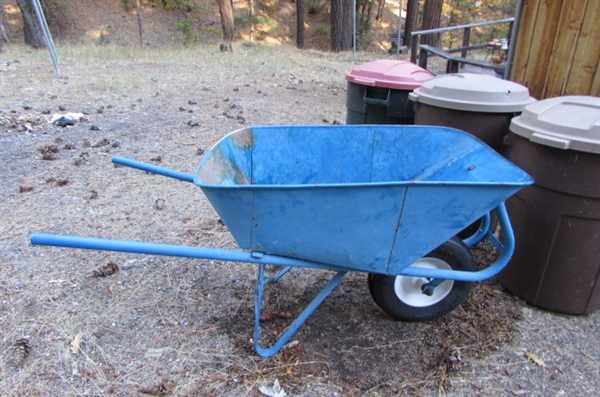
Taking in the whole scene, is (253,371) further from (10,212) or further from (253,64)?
(253,64)

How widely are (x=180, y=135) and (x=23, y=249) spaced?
2692 mm

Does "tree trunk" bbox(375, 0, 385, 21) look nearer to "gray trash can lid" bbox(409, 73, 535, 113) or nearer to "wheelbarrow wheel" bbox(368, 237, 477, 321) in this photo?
"gray trash can lid" bbox(409, 73, 535, 113)

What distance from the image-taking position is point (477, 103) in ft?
8.59

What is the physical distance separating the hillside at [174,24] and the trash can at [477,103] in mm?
18409

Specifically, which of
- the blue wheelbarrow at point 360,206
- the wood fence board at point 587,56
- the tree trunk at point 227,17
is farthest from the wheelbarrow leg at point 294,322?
the tree trunk at point 227,17

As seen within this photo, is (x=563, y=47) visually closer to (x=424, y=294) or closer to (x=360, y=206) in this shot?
(x=424, y=294)

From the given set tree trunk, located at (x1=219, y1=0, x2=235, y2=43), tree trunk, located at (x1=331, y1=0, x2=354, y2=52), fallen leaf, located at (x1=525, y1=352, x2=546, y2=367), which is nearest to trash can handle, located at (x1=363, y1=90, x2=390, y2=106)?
fallen leaf, located at (x1=525, y1=352, x2=546, y2=367)

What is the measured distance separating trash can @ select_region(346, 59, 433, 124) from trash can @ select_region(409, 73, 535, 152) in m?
0.64

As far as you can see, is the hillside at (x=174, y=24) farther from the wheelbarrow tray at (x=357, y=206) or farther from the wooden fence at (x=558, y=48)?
the wheelbarrow tray at (x=357, y=206)

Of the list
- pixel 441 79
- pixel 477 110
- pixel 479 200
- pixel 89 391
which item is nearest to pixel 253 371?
pixel 89 391

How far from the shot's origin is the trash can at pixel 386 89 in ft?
11.4

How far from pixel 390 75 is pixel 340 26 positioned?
14.3 m

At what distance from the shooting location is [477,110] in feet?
8.63

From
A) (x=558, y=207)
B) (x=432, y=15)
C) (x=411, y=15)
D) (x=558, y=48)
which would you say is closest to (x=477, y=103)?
(x=558, y=207)
